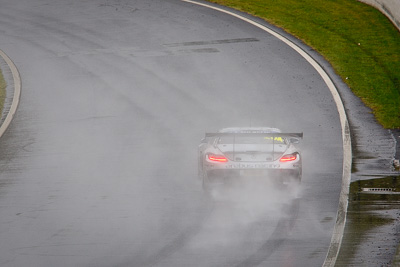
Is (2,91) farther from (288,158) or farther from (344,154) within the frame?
(288,158)

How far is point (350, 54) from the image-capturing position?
3005 centimetres

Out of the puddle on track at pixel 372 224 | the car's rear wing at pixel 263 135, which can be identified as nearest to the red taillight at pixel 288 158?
the car's rear wing at pixel 263 135

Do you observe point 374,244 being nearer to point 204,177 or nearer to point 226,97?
point 204,177

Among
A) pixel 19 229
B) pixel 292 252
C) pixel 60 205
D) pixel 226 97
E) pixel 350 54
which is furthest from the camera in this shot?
pixel 350 54

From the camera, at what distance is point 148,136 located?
21.9 m

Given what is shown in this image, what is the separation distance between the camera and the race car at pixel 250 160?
53.8 feet

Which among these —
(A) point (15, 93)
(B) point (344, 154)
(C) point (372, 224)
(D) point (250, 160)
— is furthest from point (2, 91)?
(C) point (372, 224)

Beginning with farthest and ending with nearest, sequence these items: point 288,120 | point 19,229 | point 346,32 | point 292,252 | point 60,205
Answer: point 346,32
point 288,120
point 60,205
point 19,229
point 292,252

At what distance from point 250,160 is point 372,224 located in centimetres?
257

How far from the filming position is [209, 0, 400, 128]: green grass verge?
25.8m

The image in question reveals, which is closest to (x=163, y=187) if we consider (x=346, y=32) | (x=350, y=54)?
(x=350, y=54)

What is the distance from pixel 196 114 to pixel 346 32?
36.4 feet

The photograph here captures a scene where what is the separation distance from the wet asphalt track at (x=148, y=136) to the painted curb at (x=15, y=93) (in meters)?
0.24

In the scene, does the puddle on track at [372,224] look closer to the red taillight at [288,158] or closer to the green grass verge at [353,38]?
the red taillight at [288,158]
